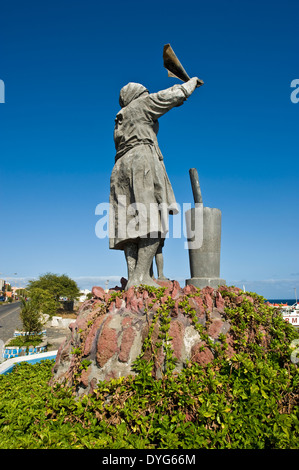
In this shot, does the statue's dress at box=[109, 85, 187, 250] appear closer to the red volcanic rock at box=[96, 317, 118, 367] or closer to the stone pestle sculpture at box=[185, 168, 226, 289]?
the stone pestle sculpture at box=[185, 168, 226, 289]

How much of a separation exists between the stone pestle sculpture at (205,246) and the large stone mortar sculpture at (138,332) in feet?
2.33

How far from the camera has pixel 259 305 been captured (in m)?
3.62

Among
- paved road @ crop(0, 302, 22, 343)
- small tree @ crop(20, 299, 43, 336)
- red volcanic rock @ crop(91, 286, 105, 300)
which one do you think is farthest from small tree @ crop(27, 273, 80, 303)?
red volcanic rock @ crop(91, 286, 105, 300)

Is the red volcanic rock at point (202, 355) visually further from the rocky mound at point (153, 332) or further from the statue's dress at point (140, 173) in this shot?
the statue's dress at point (140, 173)

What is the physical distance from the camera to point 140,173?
396 centimetres

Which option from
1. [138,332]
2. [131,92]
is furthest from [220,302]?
[131,92]

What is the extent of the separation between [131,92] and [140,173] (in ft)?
4.06

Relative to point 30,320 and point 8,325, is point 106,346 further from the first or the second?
point 8,325

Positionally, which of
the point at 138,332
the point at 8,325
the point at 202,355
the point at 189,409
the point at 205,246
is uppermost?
the point at 205,246

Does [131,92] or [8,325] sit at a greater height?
[131,92]

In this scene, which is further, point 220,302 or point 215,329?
point 220,302

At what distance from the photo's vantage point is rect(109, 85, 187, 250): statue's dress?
3.92m

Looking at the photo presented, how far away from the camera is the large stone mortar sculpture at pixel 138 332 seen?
2.95 metres
